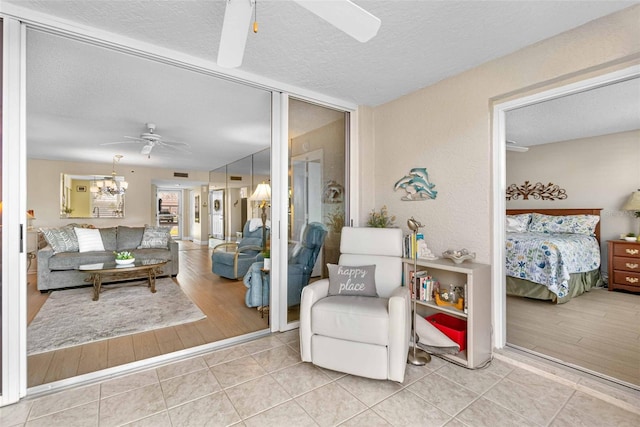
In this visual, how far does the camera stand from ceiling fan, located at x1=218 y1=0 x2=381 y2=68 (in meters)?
1.28

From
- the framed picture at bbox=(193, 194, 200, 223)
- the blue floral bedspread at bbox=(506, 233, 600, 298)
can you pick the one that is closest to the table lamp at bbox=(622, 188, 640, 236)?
the blue floral bedspread at bbox=(506, 233, 600, 298)

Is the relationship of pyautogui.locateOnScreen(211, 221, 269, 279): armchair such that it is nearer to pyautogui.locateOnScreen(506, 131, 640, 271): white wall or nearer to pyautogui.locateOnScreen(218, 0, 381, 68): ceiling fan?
pyautogui.locateOnScreen(218, 0, 381, 68): ceiling fan

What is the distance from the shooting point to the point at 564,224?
389 centimetres

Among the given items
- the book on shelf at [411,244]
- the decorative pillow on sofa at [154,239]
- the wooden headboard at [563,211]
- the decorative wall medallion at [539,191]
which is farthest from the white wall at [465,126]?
the decorative pillow on sofa at [154,239]

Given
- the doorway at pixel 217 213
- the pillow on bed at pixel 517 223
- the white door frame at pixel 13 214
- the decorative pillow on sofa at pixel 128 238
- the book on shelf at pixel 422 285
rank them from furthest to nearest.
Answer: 1. the doorway at pixel 217 213
2. the decorative pillow on sofa at pixel 128 238
3. the pillow on bed at pixel 517 223
4. the book on shelf at pixel 422 285
5. the white door frame at pixel 13 214

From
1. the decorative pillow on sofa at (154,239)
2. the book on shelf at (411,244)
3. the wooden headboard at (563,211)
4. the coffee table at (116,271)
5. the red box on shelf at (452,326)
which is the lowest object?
the red box on shelf at (452,326)

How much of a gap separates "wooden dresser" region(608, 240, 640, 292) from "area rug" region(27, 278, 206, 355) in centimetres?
474

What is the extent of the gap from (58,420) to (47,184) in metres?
5.85

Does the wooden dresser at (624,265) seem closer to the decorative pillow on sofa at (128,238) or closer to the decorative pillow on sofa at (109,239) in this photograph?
the decorative pillow on sofa at (128,238)

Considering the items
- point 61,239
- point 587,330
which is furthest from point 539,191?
point 61,239

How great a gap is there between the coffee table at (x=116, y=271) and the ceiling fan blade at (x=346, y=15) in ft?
13.3

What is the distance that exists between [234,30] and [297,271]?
7.38ft

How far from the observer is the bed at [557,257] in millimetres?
3467

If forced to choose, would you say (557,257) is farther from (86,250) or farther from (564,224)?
(86,250)
